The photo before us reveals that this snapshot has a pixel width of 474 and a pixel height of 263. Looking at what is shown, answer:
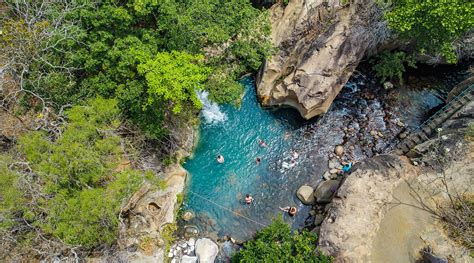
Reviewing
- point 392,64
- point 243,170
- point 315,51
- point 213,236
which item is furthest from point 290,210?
point 392,64

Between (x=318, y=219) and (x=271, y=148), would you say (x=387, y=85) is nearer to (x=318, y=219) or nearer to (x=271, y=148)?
(x=271, y=148)

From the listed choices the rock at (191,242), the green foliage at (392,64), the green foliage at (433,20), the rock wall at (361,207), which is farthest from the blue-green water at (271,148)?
the green foliage at (433,20)

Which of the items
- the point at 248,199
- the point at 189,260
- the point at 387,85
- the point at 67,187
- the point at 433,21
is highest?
the point at 433,21

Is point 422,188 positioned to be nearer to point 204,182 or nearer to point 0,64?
point 204,182

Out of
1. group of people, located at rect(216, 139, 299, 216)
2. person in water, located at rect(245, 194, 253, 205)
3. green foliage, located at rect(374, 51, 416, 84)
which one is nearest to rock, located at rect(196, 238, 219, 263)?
person in water, located at rect(245, 194, 253, 205)

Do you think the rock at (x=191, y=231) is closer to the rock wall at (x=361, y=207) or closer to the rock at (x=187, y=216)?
the rock at (x=187, y=216)

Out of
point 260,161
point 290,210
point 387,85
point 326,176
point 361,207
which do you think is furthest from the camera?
point 387,85

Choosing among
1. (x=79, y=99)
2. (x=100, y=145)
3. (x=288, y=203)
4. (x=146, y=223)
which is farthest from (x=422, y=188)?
(x=79, y=99)
